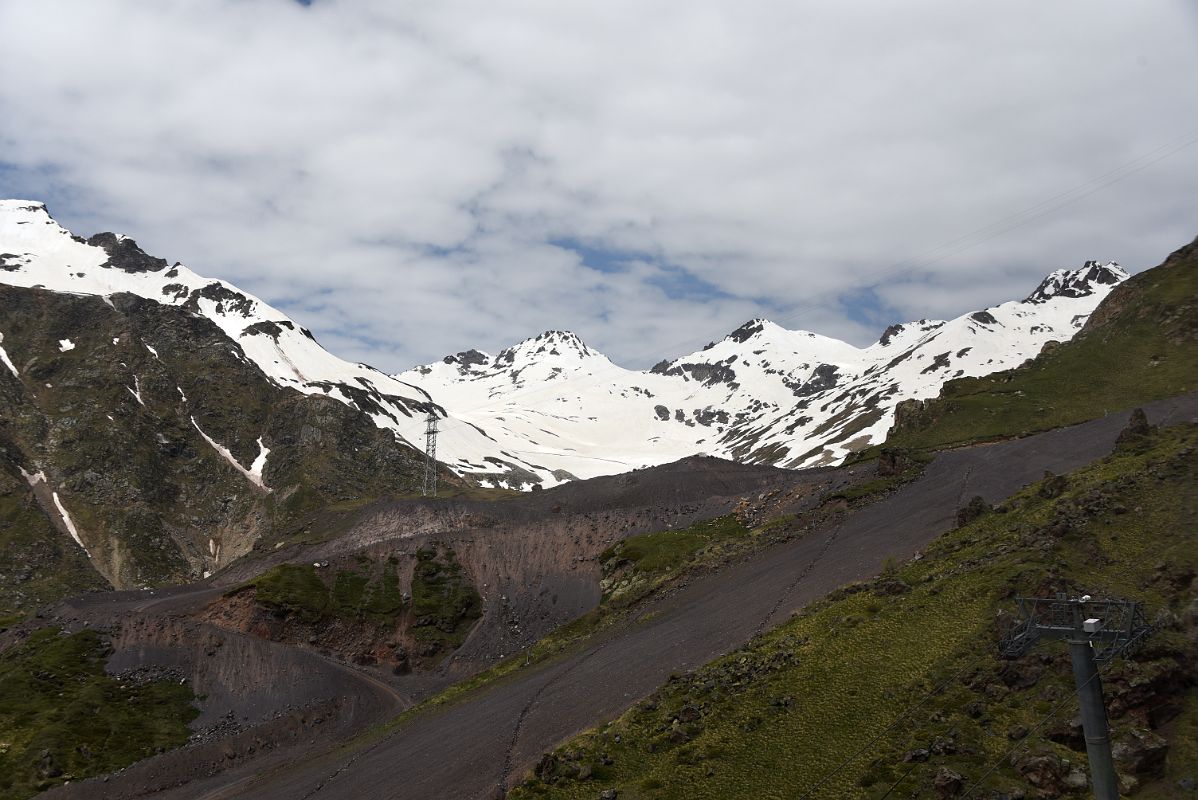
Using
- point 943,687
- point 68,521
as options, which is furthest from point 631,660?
point 68,521

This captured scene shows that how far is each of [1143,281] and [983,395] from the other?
37.0 metres

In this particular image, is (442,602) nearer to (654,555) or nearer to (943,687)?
(654,555)

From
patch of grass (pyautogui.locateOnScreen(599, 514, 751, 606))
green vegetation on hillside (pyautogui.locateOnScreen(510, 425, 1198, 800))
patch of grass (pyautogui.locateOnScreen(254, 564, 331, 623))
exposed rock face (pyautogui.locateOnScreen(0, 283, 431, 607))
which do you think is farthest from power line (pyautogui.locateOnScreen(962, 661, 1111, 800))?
exposed rock face (pyautogui.locateOnScreen(0, 283, 431, 607))

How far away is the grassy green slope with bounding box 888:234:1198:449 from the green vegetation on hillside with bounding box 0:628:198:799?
89.0 meters

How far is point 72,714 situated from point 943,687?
70.1m

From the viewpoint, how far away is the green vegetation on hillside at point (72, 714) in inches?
2485

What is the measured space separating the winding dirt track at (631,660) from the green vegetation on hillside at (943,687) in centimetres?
603

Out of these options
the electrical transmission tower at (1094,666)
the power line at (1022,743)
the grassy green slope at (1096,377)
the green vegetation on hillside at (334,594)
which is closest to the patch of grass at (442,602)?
the green vegetation on hillside at (334,594)

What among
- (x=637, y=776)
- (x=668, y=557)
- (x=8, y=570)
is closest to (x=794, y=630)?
(x=637, y=776)

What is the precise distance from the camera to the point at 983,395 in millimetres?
112750

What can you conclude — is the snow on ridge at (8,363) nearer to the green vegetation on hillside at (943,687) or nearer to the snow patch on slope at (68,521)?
the snow patch on slope at (68,521)

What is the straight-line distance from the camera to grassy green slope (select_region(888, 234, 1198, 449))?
Answer: 314 feet

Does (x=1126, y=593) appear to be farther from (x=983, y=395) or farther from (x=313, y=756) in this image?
(x=983, y=395)

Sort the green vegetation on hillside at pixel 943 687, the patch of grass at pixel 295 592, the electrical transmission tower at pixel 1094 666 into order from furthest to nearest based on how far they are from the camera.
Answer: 1. the patch of grass at pixel 295 592
2. the green vegetation on hillside at pixel 943 687
3. the electrical transmission tower at pixel 1094 666
